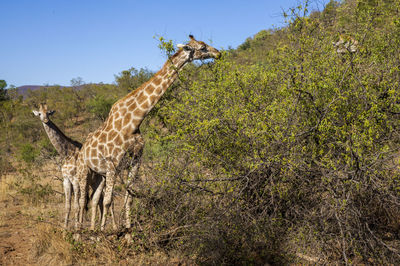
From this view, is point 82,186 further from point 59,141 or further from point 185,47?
point 185,47

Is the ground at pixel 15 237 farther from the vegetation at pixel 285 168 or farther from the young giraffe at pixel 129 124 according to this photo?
the vegetation at pixel 285 168

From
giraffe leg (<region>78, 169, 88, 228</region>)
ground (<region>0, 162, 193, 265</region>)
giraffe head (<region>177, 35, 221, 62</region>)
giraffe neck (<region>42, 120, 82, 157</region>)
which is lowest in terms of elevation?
ground (<region>0, 162, 193, 265</region>)

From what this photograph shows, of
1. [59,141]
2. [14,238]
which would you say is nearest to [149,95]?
[59,141]

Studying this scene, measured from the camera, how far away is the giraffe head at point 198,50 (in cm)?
577

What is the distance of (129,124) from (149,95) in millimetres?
617

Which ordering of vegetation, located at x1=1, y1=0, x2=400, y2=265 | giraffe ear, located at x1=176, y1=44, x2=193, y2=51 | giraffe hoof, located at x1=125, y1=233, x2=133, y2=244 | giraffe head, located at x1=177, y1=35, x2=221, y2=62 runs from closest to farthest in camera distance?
vegetation, located at x1=1, y1=0, x2=400, y2=265 < giraffe hoof, located at x1=125, y1=233, x2=133, y2=244 < giraffe ear, located at x1=176, y1=44, x2=193, y2=51 < giraffe head, located at x1=177, y1=35, x2=221, y2=62

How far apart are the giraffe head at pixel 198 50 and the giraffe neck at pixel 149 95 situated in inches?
3.2

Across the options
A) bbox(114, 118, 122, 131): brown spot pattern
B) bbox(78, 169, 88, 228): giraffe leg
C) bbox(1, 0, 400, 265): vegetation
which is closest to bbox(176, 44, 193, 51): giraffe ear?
bbox(1, 0, 400, 265): vegetation

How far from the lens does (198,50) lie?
230 inches

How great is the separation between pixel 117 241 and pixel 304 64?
3.79 metres

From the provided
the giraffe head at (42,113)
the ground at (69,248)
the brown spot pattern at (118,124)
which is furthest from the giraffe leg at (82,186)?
the giraffe head at (42,113)

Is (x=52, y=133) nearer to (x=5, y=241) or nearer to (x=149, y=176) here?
(x=5, y=241)

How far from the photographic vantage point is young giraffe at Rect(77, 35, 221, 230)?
5719mm

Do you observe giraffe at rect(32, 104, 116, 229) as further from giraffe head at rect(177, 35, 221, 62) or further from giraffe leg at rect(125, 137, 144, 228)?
giraffe head at rect(177, 35, 221, 62)
